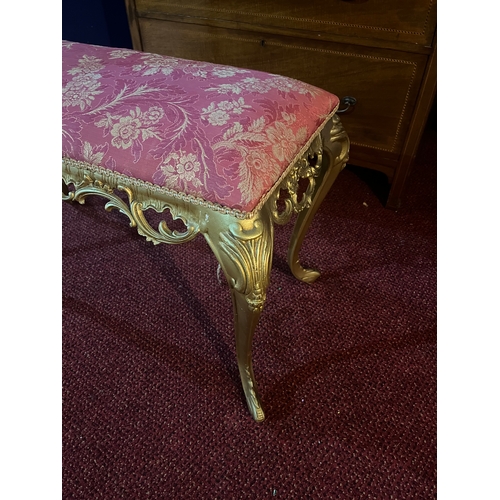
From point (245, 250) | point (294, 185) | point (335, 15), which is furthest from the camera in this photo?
point (335, 15)

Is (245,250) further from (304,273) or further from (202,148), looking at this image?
(304,273)

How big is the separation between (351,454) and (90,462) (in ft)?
1.51

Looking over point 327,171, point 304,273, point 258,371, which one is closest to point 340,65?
point 327,171

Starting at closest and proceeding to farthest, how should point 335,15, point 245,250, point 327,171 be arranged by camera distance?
point 245,250, point 327,171, point 335,15

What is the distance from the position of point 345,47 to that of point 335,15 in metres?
0.07

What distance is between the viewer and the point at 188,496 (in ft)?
2.31

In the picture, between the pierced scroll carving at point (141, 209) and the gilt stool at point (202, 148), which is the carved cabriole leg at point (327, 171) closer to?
the gilt stool at point (202, 148)

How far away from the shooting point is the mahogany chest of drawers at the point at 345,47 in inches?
36.0

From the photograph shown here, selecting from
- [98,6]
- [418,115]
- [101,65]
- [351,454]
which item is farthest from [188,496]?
[98,6]

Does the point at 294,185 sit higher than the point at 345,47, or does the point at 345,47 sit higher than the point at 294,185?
the point at 345,47

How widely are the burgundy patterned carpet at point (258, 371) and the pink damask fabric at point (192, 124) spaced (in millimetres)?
454

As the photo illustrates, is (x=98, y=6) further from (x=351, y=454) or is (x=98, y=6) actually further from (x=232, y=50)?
(x=351, y=454)

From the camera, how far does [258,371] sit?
0.86 m

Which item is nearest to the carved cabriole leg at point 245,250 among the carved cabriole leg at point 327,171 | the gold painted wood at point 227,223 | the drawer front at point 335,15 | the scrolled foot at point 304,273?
the gold painted wood at point 227,223
